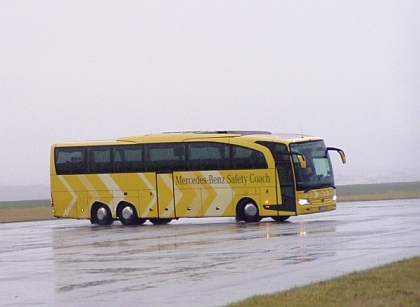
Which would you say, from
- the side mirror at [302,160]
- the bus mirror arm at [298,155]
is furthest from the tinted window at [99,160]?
the side mirror at [302,160]

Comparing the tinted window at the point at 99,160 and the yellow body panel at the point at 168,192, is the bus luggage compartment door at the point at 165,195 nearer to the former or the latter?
the yellow body panel at the point at 168,192

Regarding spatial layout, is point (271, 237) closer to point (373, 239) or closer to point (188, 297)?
point (373, 239)

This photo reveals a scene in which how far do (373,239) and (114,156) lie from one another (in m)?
16.4

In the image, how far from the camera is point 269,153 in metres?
34.6

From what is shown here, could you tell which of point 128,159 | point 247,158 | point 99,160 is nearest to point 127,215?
point 128,159

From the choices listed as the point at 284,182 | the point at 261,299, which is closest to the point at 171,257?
the point at 261,299

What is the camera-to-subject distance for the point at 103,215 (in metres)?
38.0

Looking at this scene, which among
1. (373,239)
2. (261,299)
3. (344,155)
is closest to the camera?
(261,299)

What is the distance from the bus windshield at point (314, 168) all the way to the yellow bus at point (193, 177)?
0.03 m

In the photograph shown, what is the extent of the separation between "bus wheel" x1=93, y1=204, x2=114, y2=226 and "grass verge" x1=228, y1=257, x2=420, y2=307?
23.7 m

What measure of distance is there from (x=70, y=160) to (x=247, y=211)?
24.3 feet

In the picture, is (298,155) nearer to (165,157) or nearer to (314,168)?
(314,168)

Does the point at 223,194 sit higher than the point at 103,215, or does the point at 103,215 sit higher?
the point at 223,194

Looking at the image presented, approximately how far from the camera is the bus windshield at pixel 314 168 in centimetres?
3428
